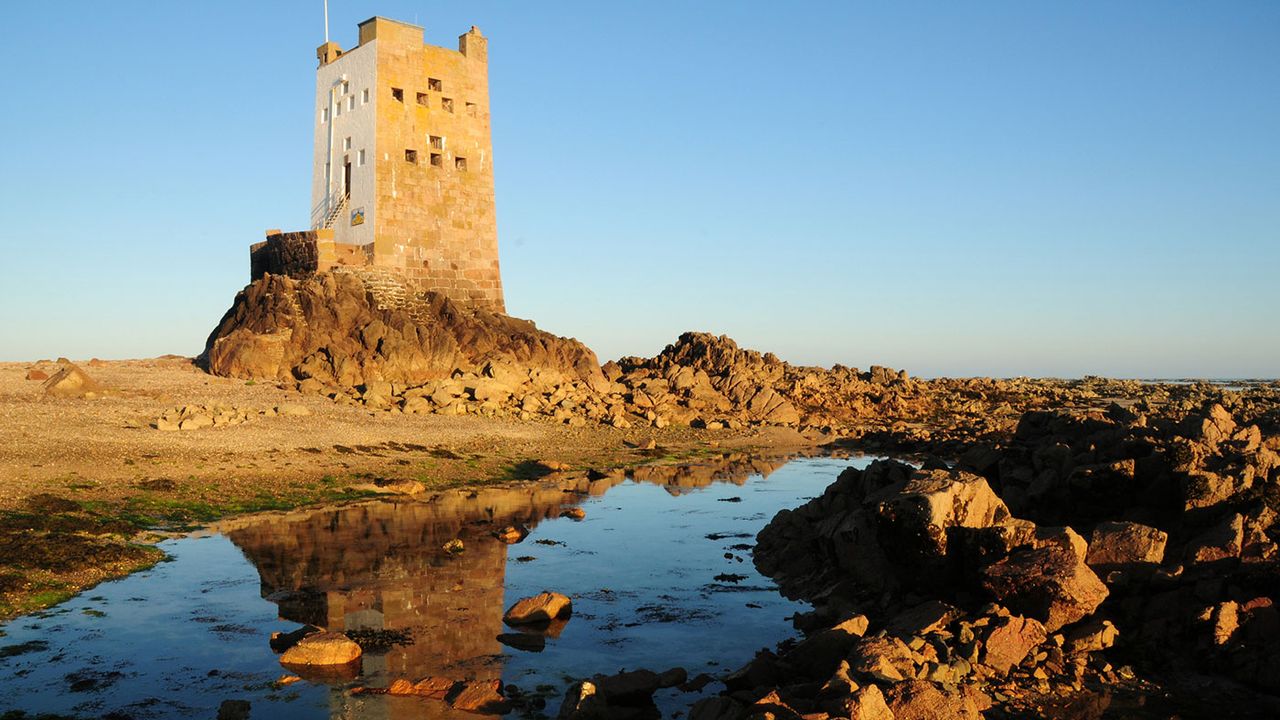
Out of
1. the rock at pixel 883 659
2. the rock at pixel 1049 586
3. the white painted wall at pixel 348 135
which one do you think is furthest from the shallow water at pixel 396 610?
the white painted wall at pixel 348 135

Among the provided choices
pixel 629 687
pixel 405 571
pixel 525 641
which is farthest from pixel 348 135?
pixel 629 687

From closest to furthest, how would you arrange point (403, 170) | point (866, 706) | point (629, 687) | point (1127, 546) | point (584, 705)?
point (866, 706) < point (584, 705) < point (629, 687) < point (1127, 546) < point (403, 170)

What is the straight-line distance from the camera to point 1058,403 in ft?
211

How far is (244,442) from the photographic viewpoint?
31250mm

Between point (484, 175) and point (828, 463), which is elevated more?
point (484, 175)

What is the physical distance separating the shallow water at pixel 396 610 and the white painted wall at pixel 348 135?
28885 millimetres

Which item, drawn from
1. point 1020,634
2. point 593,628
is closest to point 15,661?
point 593,628

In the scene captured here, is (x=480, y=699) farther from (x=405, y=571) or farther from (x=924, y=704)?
(x=405, y=571)

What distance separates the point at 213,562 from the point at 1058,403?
5757 centimetres

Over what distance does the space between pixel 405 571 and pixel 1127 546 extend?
13038 millimetres

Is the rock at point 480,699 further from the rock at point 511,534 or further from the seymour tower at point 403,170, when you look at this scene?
the seymour tower at point 403,170

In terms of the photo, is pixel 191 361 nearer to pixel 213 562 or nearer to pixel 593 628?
pixel 213 562

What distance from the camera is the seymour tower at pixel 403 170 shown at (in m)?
51.2

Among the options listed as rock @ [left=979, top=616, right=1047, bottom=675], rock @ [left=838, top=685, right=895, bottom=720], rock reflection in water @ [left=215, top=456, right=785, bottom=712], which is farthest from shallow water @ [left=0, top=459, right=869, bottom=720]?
rock @ [left=979, top=616, right=1047, bottom=675]
